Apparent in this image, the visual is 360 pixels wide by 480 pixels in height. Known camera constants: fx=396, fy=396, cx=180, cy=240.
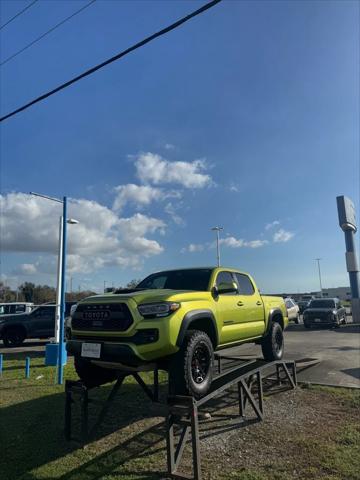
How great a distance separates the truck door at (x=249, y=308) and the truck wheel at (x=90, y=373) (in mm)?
2188

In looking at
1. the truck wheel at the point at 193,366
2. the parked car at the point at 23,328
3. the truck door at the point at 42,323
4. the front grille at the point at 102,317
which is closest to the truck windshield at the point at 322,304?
the parked car at the point at 23,328

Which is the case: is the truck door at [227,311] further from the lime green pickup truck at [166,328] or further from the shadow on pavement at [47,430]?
the shadow on pavement at [47,430]

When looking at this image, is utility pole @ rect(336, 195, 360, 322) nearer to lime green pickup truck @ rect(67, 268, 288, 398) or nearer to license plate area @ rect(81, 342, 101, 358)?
lime green pickup truck @ rect(67, 268, 288, 398)

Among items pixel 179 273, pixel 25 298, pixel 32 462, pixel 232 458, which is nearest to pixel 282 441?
pixel 232 458

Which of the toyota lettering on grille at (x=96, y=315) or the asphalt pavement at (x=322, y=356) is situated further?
the asphalt pavement at (x=322, y=356)

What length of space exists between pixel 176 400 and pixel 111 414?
262 cm

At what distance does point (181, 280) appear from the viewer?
612cm

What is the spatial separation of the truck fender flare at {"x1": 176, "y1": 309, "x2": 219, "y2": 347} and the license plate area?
957 millimetres

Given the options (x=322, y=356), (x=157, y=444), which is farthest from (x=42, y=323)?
(x=157, y=444)

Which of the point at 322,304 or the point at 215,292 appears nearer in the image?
the point at 215,292

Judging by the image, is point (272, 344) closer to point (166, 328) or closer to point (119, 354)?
point (166, 328)

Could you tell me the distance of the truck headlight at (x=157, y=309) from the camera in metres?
4.55

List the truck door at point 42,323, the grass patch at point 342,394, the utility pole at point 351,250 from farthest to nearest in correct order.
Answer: the utility pole at point 351,250
the truck door at point 42,323
the grass patch at point 342,394

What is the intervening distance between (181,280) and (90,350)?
6.12 feet
